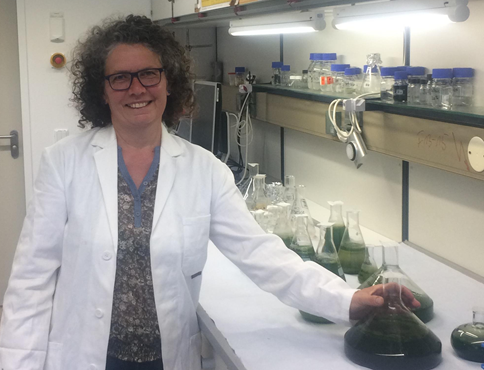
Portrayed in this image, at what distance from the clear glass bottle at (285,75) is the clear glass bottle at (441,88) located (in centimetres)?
110

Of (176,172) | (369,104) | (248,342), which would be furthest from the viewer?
(369,104)

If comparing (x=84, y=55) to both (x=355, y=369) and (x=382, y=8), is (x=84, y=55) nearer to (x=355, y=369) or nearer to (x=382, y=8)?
(x=382, y=8)

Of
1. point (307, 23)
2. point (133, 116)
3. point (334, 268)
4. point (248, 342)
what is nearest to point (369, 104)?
point (307, 23)

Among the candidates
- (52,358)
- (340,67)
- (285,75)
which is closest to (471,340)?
(52,358)

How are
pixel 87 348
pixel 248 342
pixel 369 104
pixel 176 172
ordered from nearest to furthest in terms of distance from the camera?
pixel 248 342
pixel 87 348
pixel 176 172
pixel 369 104

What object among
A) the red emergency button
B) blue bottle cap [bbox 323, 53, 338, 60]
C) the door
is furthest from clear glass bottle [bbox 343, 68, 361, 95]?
the door

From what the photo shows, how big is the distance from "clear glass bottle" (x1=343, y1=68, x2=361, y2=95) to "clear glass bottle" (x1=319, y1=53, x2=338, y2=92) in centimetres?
10

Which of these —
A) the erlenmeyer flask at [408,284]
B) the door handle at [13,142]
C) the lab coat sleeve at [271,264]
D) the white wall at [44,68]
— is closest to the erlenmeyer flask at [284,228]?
the lab coat sleeve at [271,264]

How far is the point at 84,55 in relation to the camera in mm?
1686

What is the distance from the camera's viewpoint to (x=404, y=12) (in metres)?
1.51

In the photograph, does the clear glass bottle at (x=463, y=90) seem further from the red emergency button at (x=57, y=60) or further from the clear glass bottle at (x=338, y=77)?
the red emergency button at (x=57, y=60)

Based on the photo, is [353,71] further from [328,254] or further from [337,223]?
[328,254]

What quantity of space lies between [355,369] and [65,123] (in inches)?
102

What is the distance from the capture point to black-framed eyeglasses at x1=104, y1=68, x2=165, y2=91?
1575 mm
